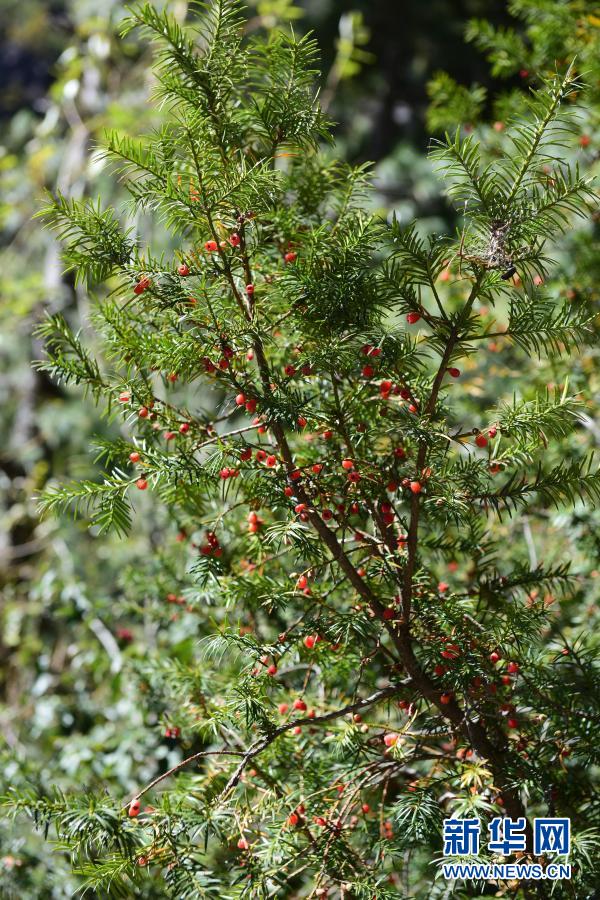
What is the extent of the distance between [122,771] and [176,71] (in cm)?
151

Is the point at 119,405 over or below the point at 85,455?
below

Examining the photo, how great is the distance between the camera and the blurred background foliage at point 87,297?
65.9 inches

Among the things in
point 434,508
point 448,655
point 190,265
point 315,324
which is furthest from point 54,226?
point 448,655

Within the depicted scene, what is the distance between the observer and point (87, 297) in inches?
120

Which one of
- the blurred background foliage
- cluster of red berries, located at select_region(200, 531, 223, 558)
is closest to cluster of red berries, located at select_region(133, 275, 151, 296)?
the blurred background foliage

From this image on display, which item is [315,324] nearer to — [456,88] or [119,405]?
[119,405]

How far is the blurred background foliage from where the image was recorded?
1673 mm

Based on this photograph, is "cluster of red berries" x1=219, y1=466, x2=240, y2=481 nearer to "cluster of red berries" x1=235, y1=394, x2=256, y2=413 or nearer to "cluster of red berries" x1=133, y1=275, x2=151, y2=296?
"cluster of red berries" x1=235, y1=394, x2=256, y2=413

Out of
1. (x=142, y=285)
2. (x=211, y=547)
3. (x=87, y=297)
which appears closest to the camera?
(x=142, y=285)

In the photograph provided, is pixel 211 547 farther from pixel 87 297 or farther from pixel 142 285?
pixel 87 297

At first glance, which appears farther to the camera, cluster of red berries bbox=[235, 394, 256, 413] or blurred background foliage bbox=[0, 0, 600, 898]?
blurred background foliage bbox=[0, 0, 600, 898]

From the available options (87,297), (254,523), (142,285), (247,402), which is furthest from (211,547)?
(87,297)

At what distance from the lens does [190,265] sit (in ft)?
3.15

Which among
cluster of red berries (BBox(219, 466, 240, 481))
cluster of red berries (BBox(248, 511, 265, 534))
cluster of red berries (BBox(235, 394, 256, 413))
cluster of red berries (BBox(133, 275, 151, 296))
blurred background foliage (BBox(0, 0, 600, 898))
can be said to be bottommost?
cluster of red berries (BBox(219, 466, 240, 481))
